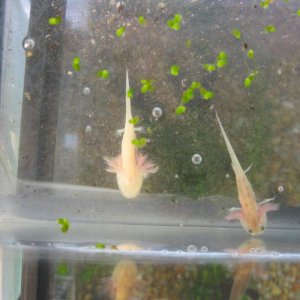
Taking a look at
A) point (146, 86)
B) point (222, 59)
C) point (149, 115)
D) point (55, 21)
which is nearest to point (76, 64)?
point (55, 21)

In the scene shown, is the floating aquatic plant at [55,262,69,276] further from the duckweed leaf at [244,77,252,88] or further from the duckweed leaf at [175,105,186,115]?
the duckweed leaf at [244,77,252,88]

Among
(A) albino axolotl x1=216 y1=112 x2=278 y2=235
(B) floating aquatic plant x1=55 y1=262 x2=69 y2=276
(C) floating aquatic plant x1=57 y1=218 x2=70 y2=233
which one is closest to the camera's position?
(B) floating aquatic plant x1=55 y1=262 x2=69 y2=276

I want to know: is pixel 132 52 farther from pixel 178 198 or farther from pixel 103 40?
pixel 178 198

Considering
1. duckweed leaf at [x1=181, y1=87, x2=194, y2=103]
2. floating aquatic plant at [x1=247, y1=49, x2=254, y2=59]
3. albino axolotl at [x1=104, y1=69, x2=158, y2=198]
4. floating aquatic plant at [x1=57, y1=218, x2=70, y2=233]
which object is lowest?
floating aquatic plant at [x1=57, y1=218, x2=70, y2=233]

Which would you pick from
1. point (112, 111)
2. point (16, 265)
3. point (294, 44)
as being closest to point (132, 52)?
point (112, 111)

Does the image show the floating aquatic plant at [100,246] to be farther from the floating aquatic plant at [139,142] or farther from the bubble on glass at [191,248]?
the floating aquatic plant at [139,142]

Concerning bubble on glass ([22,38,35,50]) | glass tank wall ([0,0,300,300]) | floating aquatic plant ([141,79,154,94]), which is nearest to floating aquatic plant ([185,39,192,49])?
glass tank wall ([0,0,300,300])
